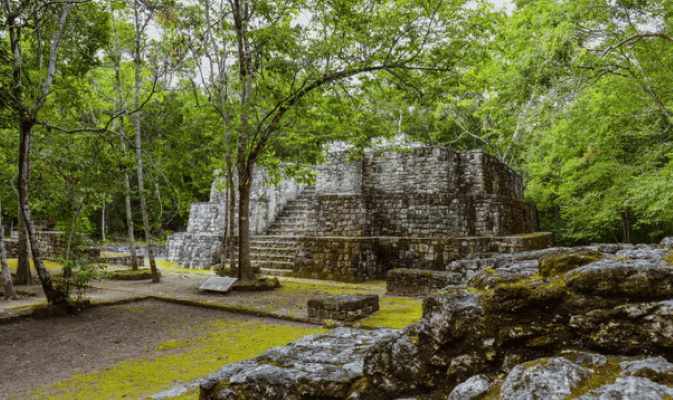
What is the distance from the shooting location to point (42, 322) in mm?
5973

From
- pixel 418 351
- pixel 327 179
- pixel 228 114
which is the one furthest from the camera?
pixel 327 179

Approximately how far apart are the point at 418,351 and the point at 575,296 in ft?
2.25

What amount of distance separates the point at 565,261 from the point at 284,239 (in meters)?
12.4

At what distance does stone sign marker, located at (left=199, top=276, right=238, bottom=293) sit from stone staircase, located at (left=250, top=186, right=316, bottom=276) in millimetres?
2875

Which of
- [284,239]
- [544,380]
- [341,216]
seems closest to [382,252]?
[341,216]

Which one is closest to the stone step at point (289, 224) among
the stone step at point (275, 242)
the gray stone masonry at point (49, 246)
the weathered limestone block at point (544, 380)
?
the stone step at point (275, 242)

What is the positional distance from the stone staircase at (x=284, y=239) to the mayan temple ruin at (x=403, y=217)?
4cm

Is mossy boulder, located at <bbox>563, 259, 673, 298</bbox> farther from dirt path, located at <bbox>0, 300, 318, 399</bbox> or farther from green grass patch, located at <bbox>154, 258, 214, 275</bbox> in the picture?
green grass patch, located at <bbox>154, 258, 214, 275</bbox>

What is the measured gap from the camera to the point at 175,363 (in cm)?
405

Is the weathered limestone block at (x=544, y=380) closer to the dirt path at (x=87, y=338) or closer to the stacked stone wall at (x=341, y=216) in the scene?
the dirt path at (x=87, y=338)

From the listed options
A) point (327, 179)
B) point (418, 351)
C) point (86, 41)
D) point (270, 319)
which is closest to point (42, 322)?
point (270, 319)

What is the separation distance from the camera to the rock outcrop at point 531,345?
4.29 feet

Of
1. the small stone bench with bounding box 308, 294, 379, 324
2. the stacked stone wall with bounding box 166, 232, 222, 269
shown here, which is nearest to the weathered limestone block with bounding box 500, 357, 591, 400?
the small stone bench with bounding box 308, 294, 379, 324

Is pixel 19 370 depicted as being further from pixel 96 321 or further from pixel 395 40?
pixel 395 40
